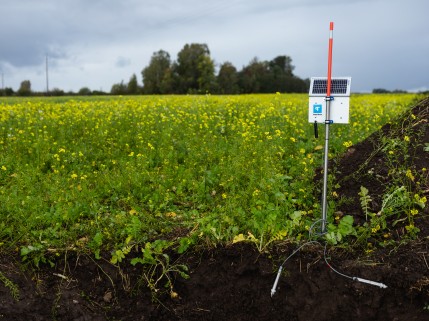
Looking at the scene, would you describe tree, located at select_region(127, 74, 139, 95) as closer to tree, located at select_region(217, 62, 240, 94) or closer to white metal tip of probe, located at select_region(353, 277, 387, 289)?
tree, located at select_region(217, 62, 240, 94)

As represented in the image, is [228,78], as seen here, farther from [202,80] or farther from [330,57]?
[330,57]

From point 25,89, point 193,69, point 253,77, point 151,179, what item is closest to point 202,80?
point 193,69

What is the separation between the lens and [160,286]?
572 cm

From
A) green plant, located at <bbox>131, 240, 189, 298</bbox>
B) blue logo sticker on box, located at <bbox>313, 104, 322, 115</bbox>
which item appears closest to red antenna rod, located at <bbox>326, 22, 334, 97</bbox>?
blue logo sticker on box, located at <bbox>313, 104, 322, 115</bbox>

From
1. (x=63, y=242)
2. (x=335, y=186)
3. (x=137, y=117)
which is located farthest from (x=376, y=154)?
(x=137, y=117)

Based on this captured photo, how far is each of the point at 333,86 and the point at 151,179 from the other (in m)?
3.41

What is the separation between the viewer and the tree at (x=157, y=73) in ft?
160

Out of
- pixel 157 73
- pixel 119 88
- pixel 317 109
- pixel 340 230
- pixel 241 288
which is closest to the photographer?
pixel 241 288

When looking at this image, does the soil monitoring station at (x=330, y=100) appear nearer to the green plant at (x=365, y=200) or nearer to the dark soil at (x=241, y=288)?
the dark soil at (x=241, y=288)

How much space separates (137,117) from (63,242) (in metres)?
6.15

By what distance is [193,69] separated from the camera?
46844mm

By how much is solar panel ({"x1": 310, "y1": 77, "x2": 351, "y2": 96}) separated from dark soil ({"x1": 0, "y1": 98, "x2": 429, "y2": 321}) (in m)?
1.60

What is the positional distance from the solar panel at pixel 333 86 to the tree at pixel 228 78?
37.8m

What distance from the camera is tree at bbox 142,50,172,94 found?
160 ft
